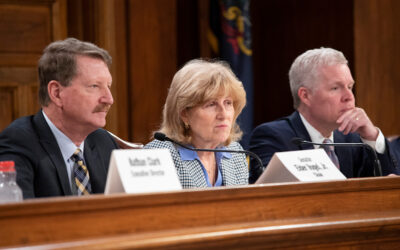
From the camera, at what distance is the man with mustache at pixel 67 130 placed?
231cm

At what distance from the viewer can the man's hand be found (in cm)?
316

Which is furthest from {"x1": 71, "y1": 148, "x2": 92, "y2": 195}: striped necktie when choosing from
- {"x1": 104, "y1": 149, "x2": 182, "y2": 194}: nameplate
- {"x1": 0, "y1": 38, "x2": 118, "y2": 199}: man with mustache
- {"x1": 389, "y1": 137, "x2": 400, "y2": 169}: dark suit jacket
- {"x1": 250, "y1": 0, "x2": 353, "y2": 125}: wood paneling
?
{"x1": 250, "y1": 0, "x2": 353, "y2": 125}: wood paneling

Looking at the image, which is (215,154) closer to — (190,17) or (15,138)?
(15,138)

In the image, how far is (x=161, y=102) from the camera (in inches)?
172

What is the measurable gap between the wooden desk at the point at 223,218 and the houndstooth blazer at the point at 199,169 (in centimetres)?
86

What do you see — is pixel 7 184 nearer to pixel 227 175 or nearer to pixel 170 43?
pixel 227 175

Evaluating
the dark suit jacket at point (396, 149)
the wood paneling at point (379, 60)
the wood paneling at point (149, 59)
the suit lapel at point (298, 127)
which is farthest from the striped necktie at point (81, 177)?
the wood paneling at point (379, 60)

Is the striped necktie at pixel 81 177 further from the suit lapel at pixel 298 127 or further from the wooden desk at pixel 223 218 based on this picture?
the suit lapel at pixel 298 127

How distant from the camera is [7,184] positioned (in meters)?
1.76

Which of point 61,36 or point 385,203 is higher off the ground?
point 61,36

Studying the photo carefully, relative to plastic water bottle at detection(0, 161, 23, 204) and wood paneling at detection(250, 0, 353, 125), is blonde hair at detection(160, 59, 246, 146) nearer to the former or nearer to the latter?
plastic water bottle at detection(0, 161, 23, 204)

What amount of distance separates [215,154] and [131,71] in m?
1.56

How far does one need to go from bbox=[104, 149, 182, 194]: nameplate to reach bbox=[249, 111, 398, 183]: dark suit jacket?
1371mm

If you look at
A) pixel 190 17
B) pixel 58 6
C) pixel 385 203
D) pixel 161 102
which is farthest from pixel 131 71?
pixel 385 203
